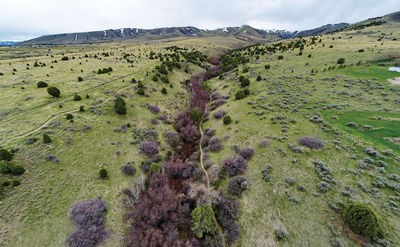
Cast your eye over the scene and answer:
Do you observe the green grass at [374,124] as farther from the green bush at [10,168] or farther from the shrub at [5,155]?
the shrub at [5,155]

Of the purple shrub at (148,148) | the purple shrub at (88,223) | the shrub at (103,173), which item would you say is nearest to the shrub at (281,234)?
the purple shrub at (88,223)

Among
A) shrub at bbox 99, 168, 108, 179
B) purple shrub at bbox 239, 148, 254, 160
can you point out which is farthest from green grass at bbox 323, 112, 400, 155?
shrub at bbox 99, 168, 108, 179

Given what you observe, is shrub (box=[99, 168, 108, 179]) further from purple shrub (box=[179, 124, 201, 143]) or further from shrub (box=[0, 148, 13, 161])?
purple shrub (box=[179, 124, 201, 143])

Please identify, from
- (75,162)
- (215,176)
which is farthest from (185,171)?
(75,162)

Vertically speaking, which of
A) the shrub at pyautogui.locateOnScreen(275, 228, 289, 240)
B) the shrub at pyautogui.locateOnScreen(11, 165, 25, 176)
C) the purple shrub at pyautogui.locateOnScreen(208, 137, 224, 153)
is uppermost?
the shrub at pyautogui.locateOnScreen(11, 165, 25, 176)

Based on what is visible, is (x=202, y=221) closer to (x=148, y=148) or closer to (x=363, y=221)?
(x=363, y=221)

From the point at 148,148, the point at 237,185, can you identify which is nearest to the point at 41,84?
the point at 148,148
